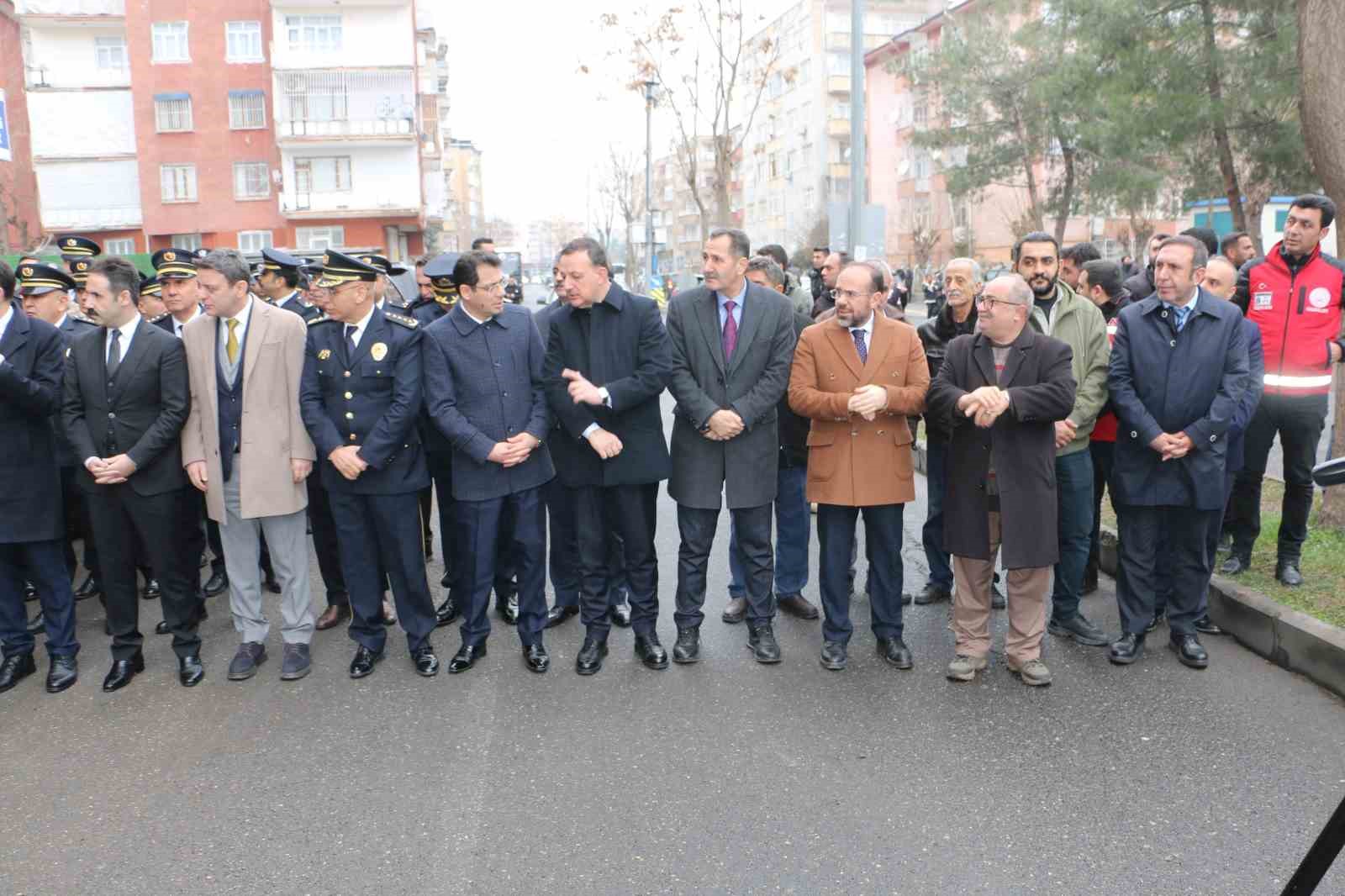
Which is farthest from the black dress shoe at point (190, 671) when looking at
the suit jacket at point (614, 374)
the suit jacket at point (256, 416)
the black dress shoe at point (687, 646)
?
→ the black dress shoe at point (687, 646)

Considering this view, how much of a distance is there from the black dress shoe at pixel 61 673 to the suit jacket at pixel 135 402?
2.99 feet

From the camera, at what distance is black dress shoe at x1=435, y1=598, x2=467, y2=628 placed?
6623mm

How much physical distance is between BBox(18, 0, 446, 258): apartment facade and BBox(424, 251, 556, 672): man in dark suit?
43.4 m

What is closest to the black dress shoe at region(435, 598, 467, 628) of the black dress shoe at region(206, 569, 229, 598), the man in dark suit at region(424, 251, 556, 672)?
the man in dark suit at region(424, 251, 556, 672)

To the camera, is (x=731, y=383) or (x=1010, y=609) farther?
(x=731, y=383)

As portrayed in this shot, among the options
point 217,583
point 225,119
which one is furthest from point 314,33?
point 217,583

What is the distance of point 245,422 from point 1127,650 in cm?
469

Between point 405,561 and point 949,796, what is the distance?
9.85 ft

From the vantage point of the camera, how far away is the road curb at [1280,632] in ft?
17.0

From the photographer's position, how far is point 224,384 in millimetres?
5664

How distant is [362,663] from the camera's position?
18.7ft

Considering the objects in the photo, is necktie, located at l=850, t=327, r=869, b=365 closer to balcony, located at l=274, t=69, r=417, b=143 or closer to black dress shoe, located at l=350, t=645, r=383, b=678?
black dress shoe, located at l=350, t=645, r=383, b=678

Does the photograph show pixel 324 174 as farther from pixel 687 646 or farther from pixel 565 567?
pixel 687 646

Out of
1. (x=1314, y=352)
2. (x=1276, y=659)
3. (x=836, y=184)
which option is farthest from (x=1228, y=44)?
(x=836, y=184)
